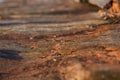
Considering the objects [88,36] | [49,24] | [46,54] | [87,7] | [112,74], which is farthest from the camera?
[87,7]

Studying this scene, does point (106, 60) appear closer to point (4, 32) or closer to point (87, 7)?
point (4, 32)

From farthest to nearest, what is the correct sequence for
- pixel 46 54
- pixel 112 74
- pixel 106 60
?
1. pixel 46 54
2. pixel 106 60
3. pixel 112 74

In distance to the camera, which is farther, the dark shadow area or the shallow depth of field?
the dark shadow area

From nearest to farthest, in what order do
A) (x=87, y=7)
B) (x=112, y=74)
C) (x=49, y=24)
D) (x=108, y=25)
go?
(x=112, y=74)
(x=108, y=25)
(x=49, y=24)
(x=87, y=7)

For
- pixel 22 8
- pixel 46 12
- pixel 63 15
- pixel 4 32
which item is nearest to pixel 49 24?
pixel 4 32

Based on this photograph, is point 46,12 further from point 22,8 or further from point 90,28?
point 90,28

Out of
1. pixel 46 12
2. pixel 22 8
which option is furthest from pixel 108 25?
pixel 22 8

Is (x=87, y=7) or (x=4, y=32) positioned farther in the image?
(x=87, y=7)

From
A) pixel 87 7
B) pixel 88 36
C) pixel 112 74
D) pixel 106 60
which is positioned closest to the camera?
pixel 112 74

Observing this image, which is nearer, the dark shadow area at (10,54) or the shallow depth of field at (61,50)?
the shallow depth of field at (61,50)
